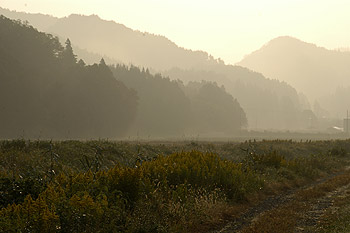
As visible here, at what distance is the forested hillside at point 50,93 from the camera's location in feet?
177

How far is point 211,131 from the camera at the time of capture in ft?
378

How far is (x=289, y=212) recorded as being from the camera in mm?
11906

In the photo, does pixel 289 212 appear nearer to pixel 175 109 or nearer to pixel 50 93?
pixel 50 93

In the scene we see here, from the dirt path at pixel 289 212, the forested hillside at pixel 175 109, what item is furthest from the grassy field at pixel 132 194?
the forested hillside at pixel 175 109

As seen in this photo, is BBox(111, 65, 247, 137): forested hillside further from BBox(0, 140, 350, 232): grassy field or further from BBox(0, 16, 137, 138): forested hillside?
BBox(0, 140, 350, 232): grassy field

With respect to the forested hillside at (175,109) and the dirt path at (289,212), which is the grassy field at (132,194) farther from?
the forested hillside at (175,109)

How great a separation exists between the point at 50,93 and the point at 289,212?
176ft

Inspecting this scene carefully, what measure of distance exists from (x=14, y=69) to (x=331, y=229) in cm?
5412

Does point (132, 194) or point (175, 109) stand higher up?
point (175, 109)

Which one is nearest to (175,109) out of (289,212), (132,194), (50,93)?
(50,93)

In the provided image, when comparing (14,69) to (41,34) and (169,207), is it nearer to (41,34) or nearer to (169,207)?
(41,34)

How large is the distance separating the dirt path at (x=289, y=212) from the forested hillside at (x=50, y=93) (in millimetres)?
45426

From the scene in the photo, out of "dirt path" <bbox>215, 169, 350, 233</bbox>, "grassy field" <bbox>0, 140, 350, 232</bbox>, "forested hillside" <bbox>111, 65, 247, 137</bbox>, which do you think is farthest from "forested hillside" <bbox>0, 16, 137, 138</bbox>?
"dirt path" <bbox>215, 169, 350, 233</bbox>

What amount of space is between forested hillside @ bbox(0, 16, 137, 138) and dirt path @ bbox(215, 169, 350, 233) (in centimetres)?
4543
